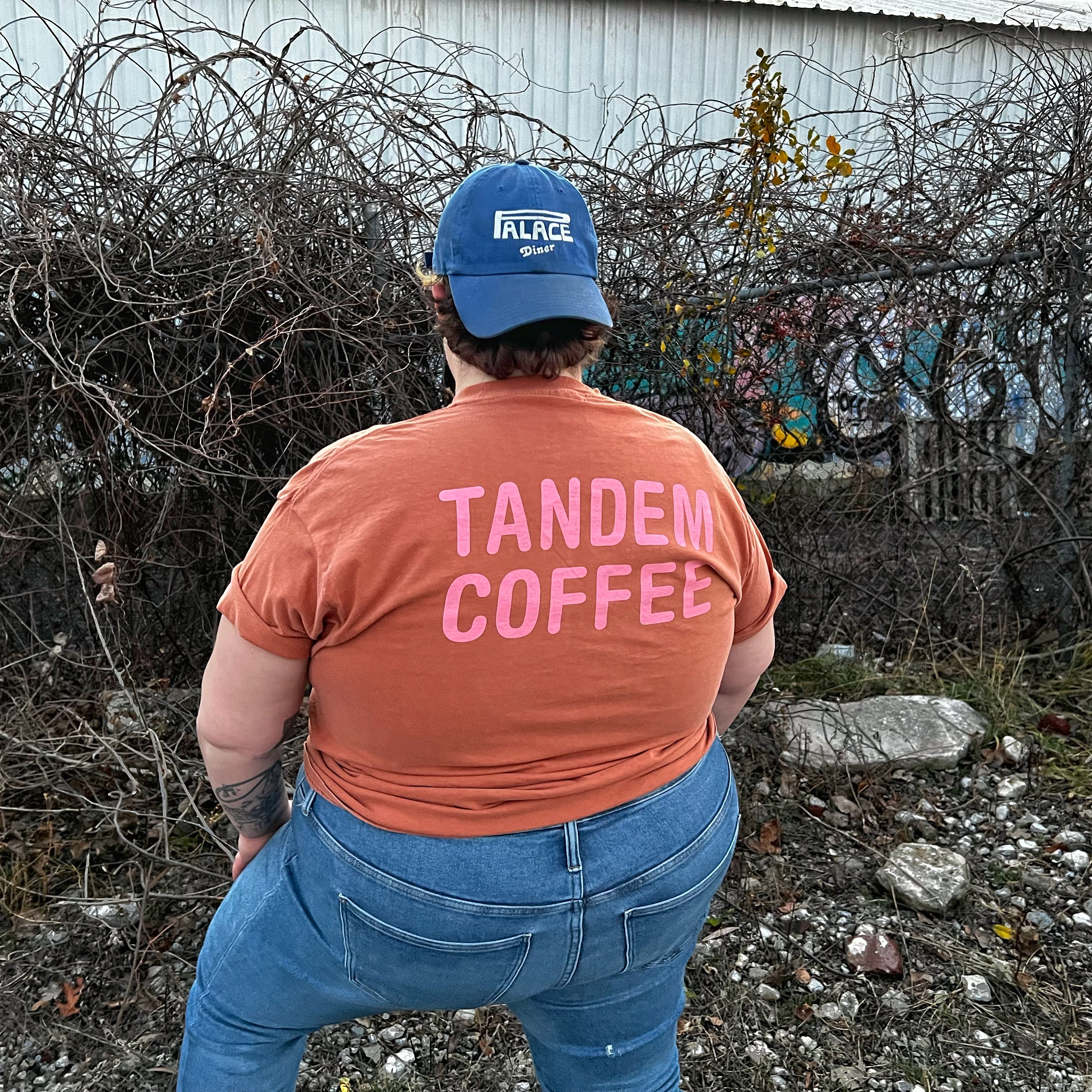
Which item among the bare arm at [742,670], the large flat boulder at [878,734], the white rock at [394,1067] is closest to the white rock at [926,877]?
the large flat boulder at [878,734]

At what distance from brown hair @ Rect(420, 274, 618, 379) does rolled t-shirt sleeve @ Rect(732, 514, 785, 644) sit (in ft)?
1.07

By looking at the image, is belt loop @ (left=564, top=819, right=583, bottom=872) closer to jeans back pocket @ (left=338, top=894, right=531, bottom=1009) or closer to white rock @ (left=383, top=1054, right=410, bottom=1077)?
jeans back pocket @ (left=338, top=894, right=531, bottom=1009)

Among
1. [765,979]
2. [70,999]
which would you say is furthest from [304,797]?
[765,979]

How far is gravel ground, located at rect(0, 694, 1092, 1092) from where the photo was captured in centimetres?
195

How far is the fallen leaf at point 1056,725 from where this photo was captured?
10.6 ft

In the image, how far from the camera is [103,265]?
2.43 metres

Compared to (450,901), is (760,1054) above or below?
below

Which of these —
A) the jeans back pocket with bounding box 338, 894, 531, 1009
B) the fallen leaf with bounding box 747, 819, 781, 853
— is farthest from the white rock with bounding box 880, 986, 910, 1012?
the jeans back pocket with bounding box 338, 894, 531, 1009

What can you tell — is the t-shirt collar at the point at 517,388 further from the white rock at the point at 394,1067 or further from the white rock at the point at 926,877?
the white rock at the point at 926,877

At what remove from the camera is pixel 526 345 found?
3.52 ft

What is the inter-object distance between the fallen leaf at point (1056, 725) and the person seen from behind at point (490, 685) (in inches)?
101

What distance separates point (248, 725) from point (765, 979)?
1658mm

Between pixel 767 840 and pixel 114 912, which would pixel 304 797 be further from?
pixel 767 840

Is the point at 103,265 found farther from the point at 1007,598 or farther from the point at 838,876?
the point at 1007,598
